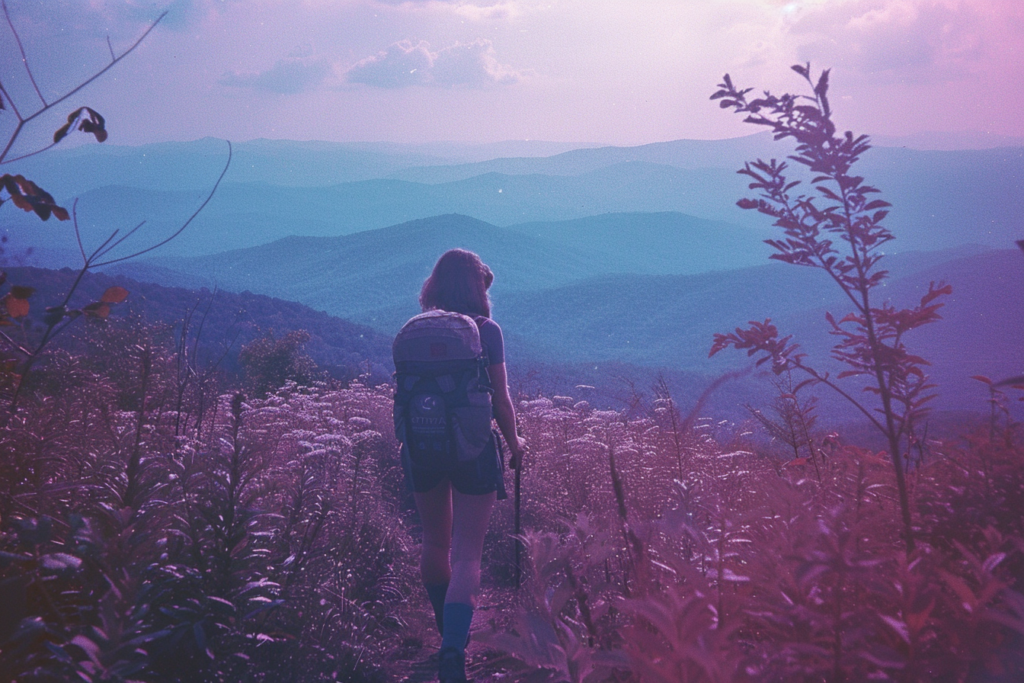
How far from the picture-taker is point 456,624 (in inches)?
88.4

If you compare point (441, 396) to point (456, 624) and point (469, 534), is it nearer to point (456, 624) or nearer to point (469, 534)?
point (469, 534)

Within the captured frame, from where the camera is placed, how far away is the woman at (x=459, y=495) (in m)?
2.28

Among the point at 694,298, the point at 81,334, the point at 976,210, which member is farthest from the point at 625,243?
the point at 81,334

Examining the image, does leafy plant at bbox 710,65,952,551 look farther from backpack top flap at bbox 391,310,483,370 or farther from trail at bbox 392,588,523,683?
Answer: trail at bbox 392,588,523,683

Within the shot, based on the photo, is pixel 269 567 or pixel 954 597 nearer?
pixel 954 597

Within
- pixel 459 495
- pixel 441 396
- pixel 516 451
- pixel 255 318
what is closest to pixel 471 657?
pixel 459 495

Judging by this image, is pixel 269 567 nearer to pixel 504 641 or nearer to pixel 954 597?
pixel 504 641

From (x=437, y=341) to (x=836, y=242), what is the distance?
1.37m

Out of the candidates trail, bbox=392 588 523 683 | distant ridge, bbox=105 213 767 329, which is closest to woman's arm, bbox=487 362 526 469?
trail, bbox=392 588 523 683

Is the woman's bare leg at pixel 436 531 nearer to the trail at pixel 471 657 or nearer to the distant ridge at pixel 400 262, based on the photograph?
the trail at pixel 471 657

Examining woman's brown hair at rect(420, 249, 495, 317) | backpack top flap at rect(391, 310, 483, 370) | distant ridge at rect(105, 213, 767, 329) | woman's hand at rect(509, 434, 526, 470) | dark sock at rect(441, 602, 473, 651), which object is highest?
distant ridge at rect(105, 213, 767, 329)

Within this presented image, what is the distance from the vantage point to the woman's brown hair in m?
2.71

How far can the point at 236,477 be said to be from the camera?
1.88m

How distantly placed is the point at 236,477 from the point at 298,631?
600 millimetres
